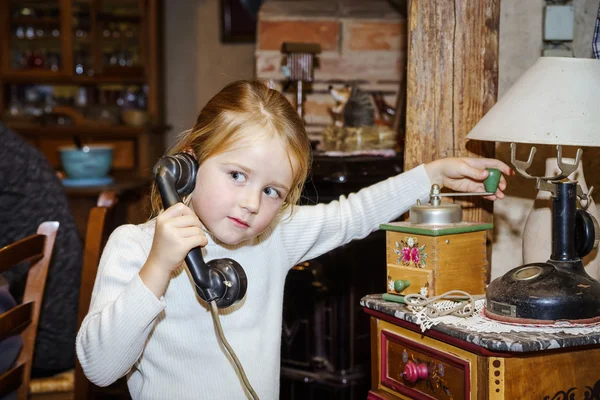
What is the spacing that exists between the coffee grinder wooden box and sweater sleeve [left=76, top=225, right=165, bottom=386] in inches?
21.7

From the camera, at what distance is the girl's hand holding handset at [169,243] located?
1337 millimetres

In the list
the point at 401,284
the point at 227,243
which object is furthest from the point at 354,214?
the point at 227,243

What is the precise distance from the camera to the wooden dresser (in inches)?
55.6

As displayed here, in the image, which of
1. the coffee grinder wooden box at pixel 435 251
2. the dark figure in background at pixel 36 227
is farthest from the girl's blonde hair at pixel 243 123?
the dark figure in background at pixel 36 227

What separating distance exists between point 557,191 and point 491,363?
1.32 feet

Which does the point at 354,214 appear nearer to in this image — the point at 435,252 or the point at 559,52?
the point at 435,252

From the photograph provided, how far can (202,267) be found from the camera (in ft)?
4.47

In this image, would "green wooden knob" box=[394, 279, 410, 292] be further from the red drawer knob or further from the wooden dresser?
the red drawer knob

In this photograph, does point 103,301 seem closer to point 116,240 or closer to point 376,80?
point 116,240

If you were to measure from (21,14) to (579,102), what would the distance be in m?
5.90

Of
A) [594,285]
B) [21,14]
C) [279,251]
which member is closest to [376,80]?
[279,251]

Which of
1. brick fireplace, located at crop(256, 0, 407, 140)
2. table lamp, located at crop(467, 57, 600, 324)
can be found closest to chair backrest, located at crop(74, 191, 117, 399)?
table lamp, located at crop(467, 57, 600, 324)

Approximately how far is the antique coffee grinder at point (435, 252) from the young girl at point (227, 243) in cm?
18

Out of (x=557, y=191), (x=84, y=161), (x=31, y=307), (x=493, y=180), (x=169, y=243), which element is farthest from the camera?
(x=84, y=161)
